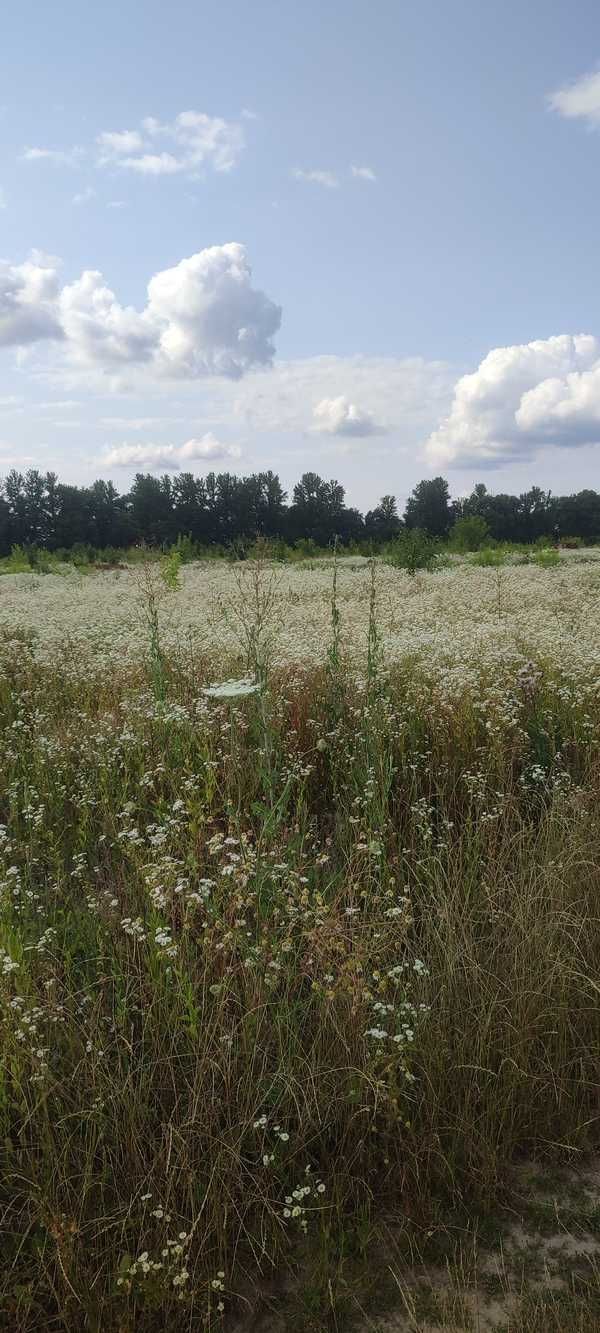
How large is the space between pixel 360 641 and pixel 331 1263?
22.2 ft

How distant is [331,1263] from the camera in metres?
2.41

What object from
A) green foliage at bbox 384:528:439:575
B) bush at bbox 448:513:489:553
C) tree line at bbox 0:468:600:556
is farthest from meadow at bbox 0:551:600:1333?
tree line at bbox 0:468:600:556

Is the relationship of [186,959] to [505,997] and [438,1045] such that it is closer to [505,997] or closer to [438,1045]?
[438,1045]

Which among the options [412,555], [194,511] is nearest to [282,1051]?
[412,555]

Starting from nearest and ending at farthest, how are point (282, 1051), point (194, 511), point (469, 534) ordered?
point (282, 1051), point (469, 534), point (194, 511)

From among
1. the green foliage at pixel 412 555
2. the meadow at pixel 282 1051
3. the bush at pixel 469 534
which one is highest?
the bush at pixel 469 534

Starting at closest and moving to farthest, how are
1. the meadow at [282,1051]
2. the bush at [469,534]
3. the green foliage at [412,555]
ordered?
1. the meadow at [282,1051]
2. the green foliage at [412,555]
3. the bush at [469,534]

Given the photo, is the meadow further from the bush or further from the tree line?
the tree line

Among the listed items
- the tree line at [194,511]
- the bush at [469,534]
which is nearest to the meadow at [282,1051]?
the bush at [469,534]

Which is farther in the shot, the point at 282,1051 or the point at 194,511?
the point at 194,511

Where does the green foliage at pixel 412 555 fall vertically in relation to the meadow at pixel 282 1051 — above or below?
above

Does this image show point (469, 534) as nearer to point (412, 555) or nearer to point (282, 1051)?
point (412, 555)

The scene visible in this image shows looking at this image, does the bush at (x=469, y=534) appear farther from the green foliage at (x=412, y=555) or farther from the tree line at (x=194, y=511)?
the tree line at (x=194, y=511)

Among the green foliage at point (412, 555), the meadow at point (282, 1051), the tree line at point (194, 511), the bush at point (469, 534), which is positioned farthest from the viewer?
the tree line at point (194, 511)
